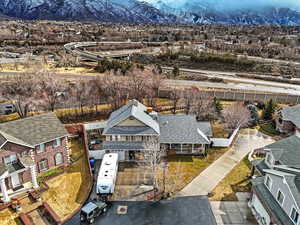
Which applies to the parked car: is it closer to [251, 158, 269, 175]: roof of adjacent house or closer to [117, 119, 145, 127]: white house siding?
[117, 119, 145, 127]: white house siding

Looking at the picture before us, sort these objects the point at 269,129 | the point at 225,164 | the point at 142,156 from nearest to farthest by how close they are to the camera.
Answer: the point at 225,164
the point at 142,156
the point at 269,129

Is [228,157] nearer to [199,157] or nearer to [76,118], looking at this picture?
[199,157]

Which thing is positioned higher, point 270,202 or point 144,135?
point 144,135

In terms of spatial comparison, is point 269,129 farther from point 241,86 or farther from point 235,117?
point 241,86

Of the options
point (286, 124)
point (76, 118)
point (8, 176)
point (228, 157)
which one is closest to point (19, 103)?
point (76, 118)

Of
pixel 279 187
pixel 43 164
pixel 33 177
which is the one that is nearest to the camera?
pixel 279 187

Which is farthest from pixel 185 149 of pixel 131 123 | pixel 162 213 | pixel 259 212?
pixel 259 212

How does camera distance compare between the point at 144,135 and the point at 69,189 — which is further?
the point at 144,135
